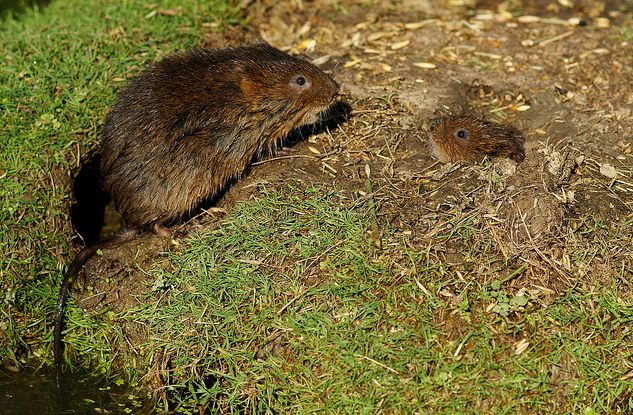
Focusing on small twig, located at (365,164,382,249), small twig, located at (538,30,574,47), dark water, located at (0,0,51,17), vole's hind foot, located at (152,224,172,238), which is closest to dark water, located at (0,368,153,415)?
vole's hind foot, located at (152,224,172,238)

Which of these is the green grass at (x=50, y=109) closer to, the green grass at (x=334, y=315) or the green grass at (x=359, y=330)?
the green grass at (x=334, y=315)

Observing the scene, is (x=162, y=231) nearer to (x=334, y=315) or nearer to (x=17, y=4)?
(x=334, y=315)

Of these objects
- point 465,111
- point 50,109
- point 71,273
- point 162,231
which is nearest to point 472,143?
point 465,111

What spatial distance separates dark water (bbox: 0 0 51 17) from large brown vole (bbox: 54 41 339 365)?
4347mm

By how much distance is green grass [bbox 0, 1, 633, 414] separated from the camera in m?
4.89

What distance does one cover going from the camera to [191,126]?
19.2ft

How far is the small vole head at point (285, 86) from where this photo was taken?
6.06 metres

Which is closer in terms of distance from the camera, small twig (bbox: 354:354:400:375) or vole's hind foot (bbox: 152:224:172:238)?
small twig (bbox: 354:354:400:375)

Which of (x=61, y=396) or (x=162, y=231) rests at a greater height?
(x=162, y=231)

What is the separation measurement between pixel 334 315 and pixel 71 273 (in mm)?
1973

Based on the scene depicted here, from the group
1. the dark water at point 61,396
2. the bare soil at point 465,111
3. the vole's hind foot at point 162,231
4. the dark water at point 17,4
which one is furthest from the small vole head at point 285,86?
the dark water at point 17,4

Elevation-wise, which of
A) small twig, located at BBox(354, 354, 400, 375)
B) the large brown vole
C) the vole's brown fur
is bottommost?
small twig, located at BBox(354, 354, 400, 375)

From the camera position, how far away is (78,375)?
5.76 m

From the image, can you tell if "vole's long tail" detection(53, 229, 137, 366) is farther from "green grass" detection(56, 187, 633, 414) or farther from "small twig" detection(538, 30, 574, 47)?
"small twig" detection(538, 30, 574, 47)
